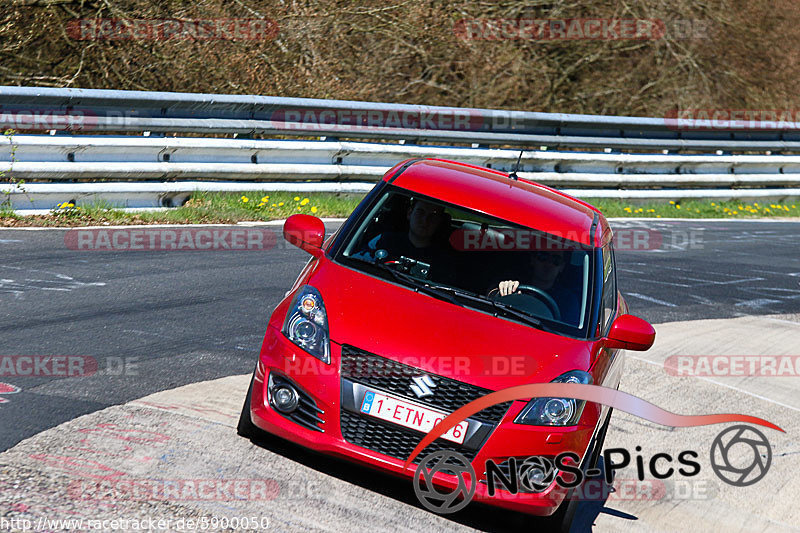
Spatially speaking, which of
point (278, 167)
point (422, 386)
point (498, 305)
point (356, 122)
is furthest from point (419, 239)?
point (356, 122)

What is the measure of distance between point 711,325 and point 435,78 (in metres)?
12.2

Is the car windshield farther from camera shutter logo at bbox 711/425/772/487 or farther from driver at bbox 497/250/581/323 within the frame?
camera shutter logo at bbox 711/425/772/487

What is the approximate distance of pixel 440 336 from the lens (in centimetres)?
489

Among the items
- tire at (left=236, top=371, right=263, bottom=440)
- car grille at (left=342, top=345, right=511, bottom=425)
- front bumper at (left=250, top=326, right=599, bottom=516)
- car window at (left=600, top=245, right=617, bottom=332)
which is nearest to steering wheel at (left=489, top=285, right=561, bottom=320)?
car window at (left=600, top=245, right=617, bottom=332)

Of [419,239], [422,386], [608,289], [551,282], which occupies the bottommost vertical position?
[422,386]

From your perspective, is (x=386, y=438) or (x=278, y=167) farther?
(x=278, y=167)

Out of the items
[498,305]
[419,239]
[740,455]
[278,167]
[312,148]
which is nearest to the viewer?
[498,305]

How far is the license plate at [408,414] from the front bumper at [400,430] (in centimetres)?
4

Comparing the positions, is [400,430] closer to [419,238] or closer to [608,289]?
[419,238]

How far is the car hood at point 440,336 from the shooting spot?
473 centimetres

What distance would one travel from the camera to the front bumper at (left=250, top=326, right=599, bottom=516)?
4.67 metres

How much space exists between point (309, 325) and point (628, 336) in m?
1.74

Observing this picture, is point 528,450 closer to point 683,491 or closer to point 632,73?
point 683,491

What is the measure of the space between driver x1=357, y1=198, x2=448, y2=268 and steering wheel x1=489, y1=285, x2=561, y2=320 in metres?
0.42
